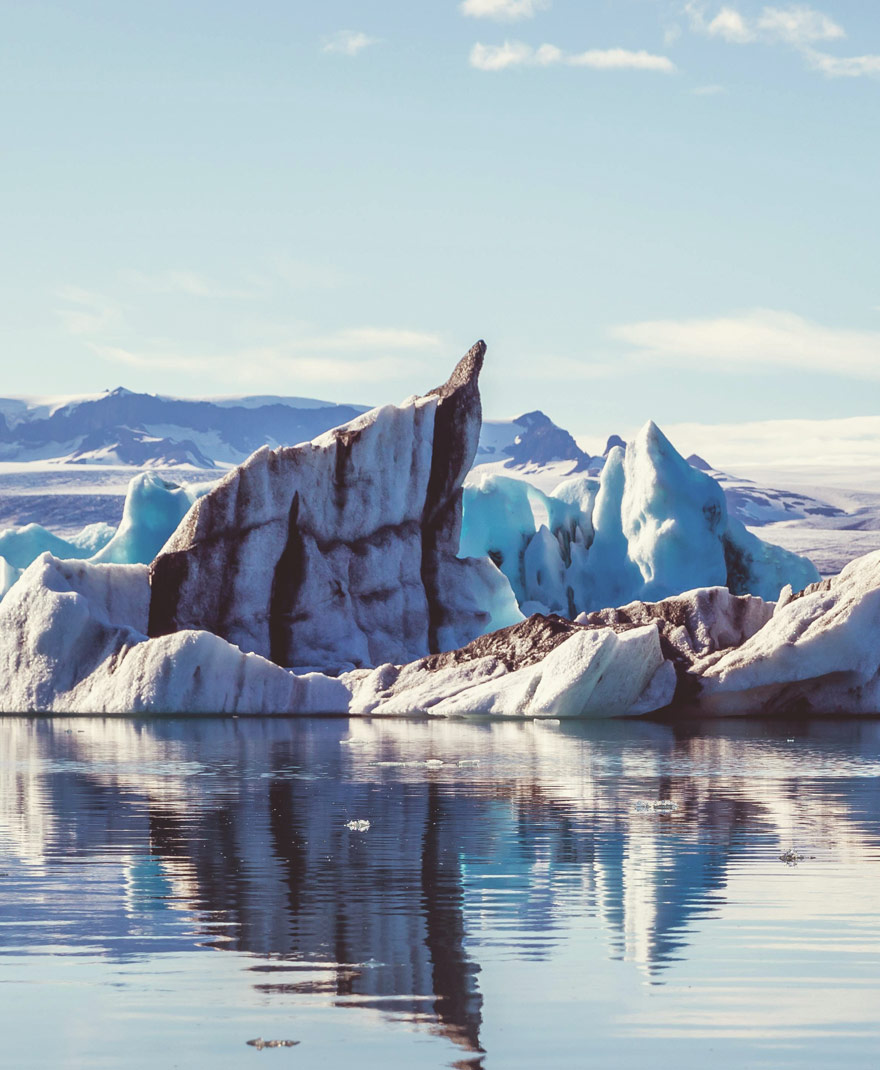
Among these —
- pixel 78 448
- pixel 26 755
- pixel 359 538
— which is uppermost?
pixel 78 448

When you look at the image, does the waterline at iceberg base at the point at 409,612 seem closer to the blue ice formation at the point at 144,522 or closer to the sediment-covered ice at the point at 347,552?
the sediment-covered ice at the point at 347,552

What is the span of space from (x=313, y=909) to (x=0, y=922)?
1515mm

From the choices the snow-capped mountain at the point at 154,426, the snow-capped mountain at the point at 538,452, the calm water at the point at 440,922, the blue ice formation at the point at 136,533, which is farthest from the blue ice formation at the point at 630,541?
the snow-capped mountain at the point at 154,426

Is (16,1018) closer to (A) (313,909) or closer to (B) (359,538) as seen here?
(A) (313,909)

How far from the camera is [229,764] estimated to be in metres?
19.2

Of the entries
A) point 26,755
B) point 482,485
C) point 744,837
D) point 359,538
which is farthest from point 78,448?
point 744,837

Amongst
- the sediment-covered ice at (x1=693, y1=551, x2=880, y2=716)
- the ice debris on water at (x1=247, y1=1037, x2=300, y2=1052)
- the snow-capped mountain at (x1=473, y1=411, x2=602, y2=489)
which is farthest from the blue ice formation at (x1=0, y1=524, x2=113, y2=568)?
the snow-capped mountain at (x1=473, y1=411, x2=602, y2=489)

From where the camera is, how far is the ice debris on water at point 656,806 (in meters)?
13.6

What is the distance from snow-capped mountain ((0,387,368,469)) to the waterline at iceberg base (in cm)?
11254

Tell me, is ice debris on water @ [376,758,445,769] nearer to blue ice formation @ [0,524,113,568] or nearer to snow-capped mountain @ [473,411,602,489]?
blue ice formation @ [0,524,113,568]

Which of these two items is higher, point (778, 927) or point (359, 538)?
point (359, 538)

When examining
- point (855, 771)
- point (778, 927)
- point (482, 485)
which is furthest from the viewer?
point (482, 485)

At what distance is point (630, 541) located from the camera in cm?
4541

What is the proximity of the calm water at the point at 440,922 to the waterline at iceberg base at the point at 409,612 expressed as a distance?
11370 millimetres
